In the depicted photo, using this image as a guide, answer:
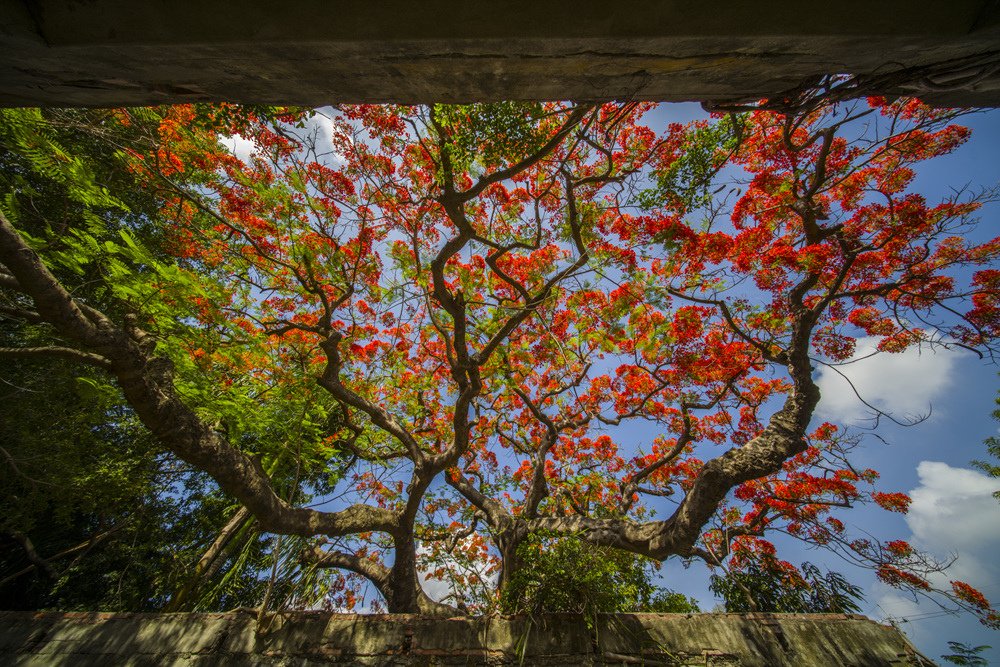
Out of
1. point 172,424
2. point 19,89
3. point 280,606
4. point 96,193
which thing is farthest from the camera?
point 96,193

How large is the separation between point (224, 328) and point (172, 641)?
12.0 ft

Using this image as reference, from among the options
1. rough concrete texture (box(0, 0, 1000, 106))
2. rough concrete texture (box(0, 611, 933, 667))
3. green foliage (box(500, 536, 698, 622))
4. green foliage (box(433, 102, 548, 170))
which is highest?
green foliage (box(433, 102, 548, 170))

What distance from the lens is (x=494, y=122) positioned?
12.4 feet

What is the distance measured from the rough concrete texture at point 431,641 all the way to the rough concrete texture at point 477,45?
15.0 ft

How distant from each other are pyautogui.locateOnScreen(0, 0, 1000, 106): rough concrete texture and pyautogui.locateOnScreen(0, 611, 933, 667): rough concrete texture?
4575 millimetres

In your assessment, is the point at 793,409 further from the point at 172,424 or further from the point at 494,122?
the point at 172,424

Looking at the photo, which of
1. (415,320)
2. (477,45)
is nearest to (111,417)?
(415,320)

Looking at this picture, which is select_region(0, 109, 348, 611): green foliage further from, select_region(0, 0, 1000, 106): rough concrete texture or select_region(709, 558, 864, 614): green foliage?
select_region(709, 558, 864, 614): green foliage

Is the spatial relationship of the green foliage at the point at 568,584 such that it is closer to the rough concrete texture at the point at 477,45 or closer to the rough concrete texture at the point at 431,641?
the rough concrete texture at the point at 431,641

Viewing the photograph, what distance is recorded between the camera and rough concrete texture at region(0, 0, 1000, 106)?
4.04 ft

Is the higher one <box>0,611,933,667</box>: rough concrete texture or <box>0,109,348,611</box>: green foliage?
<box>0,109,348,611</box>: green foliage

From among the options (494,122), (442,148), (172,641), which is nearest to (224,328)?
(172,641)

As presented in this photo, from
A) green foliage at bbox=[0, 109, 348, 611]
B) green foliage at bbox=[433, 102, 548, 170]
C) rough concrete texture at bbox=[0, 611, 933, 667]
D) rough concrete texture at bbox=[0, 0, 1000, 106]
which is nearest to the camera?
rough concrete texture at bbox=[0, 0, 1000, 106]

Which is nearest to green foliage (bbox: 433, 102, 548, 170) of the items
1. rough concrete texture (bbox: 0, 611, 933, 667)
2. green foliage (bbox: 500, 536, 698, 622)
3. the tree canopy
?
the tree canopy
